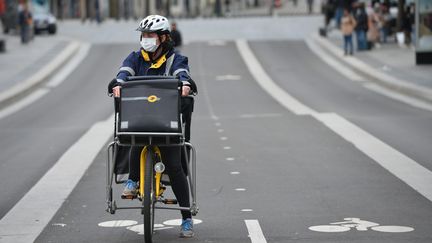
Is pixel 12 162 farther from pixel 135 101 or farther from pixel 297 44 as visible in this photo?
pixel 297 44

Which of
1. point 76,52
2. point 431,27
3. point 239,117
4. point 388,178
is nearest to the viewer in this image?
point 388,178

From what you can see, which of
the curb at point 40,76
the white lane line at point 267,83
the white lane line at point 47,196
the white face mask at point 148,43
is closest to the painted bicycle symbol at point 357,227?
the white face mask at point 148,43

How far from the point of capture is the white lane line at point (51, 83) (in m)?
28.1

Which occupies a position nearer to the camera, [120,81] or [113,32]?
[120,81]

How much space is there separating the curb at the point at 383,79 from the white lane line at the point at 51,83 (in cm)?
1017

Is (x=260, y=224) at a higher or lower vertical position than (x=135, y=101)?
lower

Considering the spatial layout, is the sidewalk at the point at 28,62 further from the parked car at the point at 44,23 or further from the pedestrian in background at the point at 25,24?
the parked car at the point at 44,23

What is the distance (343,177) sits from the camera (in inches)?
504

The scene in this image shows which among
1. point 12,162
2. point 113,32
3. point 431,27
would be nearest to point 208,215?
point 12,162

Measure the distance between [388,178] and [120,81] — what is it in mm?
4785

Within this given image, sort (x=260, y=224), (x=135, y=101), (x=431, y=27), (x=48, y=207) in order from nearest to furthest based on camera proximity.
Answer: (x=135, y=101) < (x=260, y=224) < (x=48, y=207) < (x=431, y=27)

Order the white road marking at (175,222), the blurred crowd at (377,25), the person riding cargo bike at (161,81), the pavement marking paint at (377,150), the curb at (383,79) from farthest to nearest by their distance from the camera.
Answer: the blurred crowd at (377,25), the curb at (383,79), the pavement marking paint at (377,150), the white road marking at (175,222), the person riding cargo bike at (161,81)

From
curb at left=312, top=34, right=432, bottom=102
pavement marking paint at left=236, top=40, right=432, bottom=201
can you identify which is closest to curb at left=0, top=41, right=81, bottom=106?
pavement marking paint at left=236, top=40, right=432, bottom=201

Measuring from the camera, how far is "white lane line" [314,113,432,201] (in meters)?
12.2
